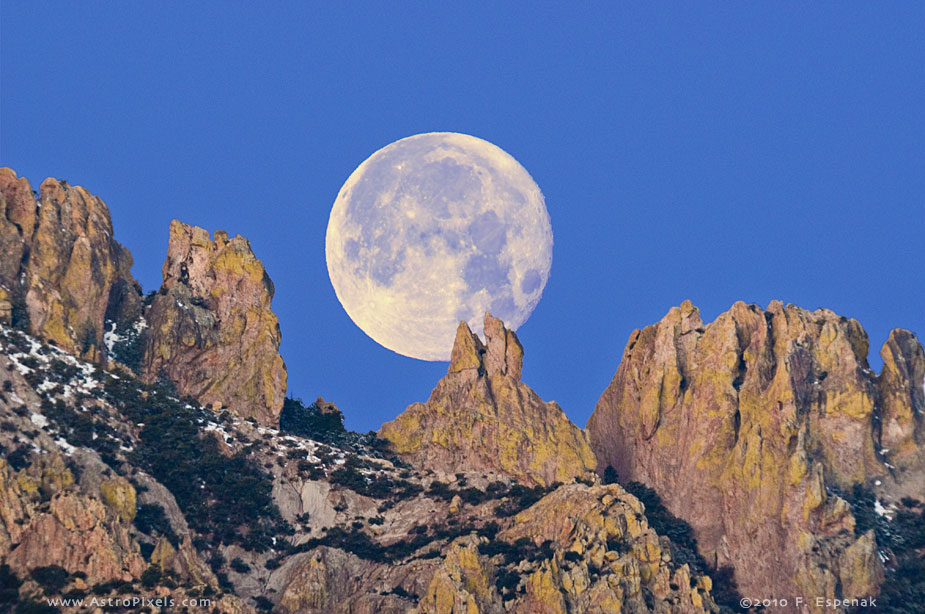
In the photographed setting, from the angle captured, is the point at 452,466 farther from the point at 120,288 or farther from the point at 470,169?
the point at 120,288

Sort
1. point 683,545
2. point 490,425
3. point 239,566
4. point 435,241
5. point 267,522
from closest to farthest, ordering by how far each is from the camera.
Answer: point 239,566
point 267,522
point 683,545
point 435,241
point 490,425

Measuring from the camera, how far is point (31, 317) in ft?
553

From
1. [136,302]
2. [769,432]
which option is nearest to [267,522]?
[136,302]

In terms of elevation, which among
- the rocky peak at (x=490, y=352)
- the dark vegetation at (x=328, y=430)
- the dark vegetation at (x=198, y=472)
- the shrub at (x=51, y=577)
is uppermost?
the rocky peak at (x=490, y=352)

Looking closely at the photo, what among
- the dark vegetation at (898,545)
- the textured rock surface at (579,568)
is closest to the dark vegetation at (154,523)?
the textured rock surface at (579,568)

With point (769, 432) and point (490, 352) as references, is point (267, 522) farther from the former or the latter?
point (769, 432)

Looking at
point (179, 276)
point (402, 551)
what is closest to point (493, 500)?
point (402, 551)

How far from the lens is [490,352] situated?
18650 centimetres

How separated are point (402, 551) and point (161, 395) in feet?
122

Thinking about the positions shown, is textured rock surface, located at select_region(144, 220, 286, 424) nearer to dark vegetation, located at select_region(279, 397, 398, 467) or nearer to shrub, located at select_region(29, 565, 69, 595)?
dark vegetation, located at select_region(279, 397, 398, 467)

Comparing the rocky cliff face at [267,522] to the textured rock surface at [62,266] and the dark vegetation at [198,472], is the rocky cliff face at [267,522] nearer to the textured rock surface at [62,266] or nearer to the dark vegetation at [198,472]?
the dark vegetation at [198,472]

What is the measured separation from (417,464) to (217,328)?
30865mm

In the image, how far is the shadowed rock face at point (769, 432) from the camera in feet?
516

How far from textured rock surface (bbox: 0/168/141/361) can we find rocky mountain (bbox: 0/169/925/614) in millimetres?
309
